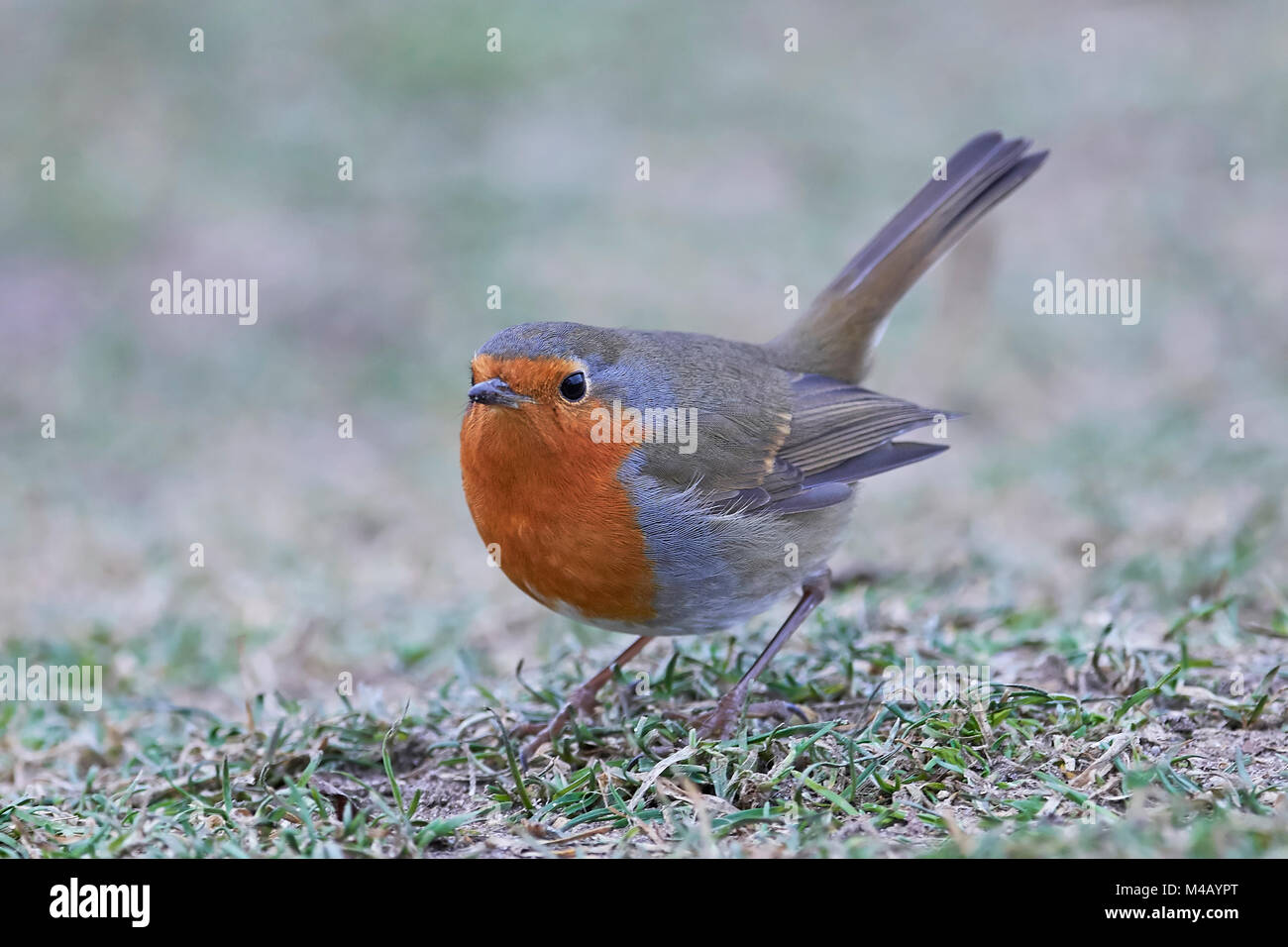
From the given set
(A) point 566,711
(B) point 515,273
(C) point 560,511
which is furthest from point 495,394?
(B) point 515,273

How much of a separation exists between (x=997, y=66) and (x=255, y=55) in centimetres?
759

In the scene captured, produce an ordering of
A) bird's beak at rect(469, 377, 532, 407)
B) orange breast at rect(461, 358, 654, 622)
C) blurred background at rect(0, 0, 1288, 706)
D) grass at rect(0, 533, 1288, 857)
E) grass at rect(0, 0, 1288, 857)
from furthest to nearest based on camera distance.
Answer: blurred background at rect(0, 0, 1288, 706)
orange breast at rect(461, 358, 654, 622)
bird's beak at rect(469, 377, 532, 407)
grass at rect(0, 0, 1288, 857)
grass at rect(0, 533, 1288, 857)

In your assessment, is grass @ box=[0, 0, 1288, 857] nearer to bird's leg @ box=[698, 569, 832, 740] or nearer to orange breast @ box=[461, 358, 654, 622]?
bird's leg @ box=[698, 569, 832, 740]

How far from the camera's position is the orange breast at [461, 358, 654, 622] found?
4.53 m

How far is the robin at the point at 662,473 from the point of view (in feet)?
14.9

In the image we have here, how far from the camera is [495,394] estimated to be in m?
4.42

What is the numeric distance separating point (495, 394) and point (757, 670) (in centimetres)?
142

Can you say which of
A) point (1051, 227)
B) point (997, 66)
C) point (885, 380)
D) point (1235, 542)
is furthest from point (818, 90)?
point (1235, 542)

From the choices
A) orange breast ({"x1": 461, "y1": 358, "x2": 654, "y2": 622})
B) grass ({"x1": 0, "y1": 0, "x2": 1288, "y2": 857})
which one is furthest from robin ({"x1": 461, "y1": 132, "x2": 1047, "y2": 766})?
grass ({"x1": 0, "y1": 0, "x2": 1288, "y2": 857})

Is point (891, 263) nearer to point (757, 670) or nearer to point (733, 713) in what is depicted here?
point (757, 670)

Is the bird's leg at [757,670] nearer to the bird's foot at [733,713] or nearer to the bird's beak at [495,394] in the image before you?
the bird's foot at [733,713]

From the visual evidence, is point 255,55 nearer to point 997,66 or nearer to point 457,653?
point 997,66

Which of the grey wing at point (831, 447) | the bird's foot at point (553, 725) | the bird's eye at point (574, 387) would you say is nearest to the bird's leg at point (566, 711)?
the bird's foot at point (553, 725)

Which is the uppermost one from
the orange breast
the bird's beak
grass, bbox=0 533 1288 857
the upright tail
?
the upright tail
